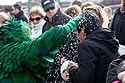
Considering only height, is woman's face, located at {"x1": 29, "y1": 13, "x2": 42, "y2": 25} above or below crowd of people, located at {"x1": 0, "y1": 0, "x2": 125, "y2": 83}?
below

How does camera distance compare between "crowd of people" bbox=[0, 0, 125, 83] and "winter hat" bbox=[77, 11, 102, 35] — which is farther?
"winter hat" bbox=[77, 11, 102, 35]

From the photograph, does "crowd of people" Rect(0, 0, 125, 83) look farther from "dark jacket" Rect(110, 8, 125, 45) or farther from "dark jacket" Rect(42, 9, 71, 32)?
"dark jacket" Rect(42, 9, 71, 32)

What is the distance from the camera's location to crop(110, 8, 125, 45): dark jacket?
3891 millimetres

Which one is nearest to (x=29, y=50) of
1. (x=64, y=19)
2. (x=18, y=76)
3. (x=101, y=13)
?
(x=18, y=76)

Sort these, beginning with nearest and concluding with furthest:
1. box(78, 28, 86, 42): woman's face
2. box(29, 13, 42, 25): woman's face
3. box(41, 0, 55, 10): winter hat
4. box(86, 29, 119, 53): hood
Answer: box(86, 29, 119, 53): hood < box(78, 28, 86, 42): woman's face < box(41, 0, 55, 10): winter hat < box(29, 13, 42, 25): woman's face

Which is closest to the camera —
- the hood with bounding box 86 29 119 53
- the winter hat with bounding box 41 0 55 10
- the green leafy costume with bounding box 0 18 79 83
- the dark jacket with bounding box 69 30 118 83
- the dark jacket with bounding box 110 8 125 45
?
the green leafy costume with bounding box 0 18 79 83

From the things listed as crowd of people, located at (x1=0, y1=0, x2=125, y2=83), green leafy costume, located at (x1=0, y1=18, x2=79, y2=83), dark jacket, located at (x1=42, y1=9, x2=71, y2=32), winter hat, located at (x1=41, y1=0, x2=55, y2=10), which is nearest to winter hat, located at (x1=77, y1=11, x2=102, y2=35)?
crowd of people, located at (x1=0, y1=0, x2=125, y2=83)

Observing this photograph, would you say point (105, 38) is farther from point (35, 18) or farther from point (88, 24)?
point (35, 18)

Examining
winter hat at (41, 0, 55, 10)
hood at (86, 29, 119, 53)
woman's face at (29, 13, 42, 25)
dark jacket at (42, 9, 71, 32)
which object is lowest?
woman's face at (29, 13, 42, 25)

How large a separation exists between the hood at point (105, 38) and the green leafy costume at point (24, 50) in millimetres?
339

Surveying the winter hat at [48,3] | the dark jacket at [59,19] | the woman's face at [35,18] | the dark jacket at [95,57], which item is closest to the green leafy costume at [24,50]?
the dark jacket at [95,57]

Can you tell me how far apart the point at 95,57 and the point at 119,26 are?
4.93 feet

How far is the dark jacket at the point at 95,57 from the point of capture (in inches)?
101

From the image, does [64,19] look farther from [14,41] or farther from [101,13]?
[14,41]
